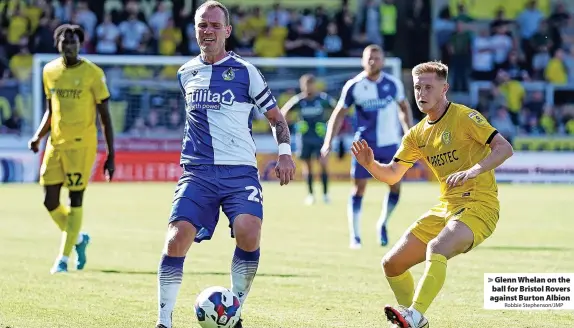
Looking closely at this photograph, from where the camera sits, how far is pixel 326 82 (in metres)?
29.7

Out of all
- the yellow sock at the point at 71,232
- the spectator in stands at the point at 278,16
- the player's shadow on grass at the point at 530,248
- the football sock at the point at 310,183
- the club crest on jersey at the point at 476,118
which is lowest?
the football sock at the point at 310,183

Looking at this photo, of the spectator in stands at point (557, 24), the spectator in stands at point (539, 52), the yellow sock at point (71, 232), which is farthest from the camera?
the spectator in stands at point (557, 24)

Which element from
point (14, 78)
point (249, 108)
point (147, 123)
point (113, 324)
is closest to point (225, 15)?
point (249, 108)

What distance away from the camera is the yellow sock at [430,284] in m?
7.88

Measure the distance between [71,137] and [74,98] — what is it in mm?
392

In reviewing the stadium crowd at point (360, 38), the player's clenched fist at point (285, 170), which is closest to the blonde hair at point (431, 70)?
the player's clenched fist at point (285, 170)

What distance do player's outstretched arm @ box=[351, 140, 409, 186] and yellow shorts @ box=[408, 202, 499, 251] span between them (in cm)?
45

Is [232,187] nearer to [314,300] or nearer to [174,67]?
[314,300]

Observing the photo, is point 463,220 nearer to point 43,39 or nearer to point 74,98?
point 74,98

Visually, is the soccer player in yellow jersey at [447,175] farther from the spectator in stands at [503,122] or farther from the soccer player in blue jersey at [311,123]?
the spectator in stands at [503,122]

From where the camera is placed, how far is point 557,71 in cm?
3331

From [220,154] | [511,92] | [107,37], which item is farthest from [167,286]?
[511,92]

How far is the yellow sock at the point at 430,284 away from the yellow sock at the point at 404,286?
63 centimetres

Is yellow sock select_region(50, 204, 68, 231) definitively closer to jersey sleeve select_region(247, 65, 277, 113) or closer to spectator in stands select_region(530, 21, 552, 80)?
jersey sleeve select_region(247, 65, 277, 113)
